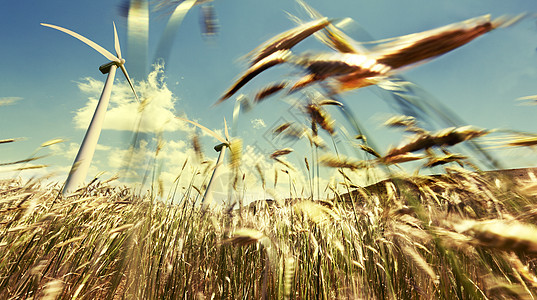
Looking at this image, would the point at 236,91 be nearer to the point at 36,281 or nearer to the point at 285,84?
the point at 285,84

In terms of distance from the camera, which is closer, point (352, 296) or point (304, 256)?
point (352, 296)

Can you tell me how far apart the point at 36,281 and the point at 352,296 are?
5.89 ft

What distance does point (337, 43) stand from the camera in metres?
0.60

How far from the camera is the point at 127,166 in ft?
1.96

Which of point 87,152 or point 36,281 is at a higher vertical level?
point 87,152

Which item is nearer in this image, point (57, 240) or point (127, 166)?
point (127, 166)

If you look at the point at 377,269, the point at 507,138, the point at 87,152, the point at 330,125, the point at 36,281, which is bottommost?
the point at 36,281

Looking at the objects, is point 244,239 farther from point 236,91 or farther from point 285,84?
point 285,84

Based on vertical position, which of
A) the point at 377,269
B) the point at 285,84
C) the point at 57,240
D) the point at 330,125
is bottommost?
the point at 377,269

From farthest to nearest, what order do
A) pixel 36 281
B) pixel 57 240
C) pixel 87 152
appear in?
1. pixel 87 152
2. pixel 57 240
3. pixel 36 281

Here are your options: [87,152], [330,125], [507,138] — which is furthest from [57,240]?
[87,152]

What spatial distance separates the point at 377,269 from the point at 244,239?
111cm

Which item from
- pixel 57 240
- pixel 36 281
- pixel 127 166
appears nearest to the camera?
pixel 127 166

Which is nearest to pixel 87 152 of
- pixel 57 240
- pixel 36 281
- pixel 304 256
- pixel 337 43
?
pixel 57 240
